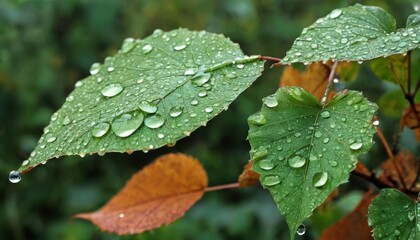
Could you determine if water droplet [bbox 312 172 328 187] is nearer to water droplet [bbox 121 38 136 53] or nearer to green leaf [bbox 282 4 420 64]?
green leaf [bbox 282 4 420 64]

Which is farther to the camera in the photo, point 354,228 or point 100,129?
point 354,228

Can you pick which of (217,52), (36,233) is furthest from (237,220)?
(217,52)

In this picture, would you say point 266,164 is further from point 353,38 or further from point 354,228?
point 354,228

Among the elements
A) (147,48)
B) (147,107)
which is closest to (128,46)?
(147,48)

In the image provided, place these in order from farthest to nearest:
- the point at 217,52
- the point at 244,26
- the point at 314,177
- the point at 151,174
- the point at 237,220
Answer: the point at 244,26 < the point at 237,220 < the point at 151,174 < the point at 217,52 < the point at 314,177

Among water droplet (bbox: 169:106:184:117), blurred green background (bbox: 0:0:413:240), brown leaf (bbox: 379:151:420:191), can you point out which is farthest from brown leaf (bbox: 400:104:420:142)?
blurred green background (bbox: 0:0:413:240)

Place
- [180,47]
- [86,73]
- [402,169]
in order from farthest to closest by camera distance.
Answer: [86,73], [402,169], [180,47]

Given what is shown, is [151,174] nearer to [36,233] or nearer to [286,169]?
[286,169]
